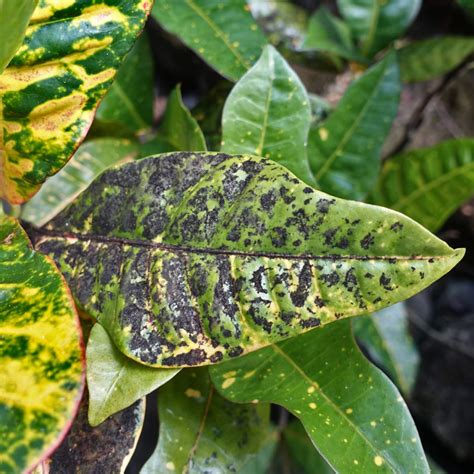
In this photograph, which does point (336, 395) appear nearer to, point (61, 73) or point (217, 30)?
point (61, 73)

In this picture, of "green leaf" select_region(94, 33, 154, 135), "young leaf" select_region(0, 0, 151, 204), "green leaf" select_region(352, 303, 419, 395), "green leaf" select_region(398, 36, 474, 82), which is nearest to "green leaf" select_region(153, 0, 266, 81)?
"green leaf" select_region(94, 33, 154, 135)

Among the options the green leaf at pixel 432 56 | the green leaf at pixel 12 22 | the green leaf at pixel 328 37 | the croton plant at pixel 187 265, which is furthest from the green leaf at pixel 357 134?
the green leaf at pixel 12 22

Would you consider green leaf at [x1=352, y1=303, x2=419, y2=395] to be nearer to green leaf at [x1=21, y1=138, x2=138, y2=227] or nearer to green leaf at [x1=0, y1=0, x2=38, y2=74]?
green leaf at [x1=21, y1=138, x2=138, y2=227]

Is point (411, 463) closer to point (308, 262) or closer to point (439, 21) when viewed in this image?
point (308, 262)

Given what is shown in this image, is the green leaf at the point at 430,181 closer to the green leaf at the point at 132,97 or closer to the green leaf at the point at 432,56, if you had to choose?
the green leaf at the point at 432,56

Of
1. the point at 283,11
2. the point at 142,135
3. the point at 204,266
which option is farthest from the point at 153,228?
the point at 283,11
